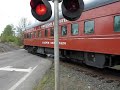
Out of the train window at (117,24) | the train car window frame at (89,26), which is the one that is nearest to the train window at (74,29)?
the train car window frame at (89,26)

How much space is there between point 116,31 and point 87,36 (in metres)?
2.76

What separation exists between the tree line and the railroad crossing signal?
5923 cm

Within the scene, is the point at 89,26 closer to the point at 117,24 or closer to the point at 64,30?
the point at 117,24

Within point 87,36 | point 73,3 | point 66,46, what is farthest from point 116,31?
point 73,3

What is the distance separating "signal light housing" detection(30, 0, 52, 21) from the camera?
5.01 meters

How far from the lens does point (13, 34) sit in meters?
Answer: 93.4

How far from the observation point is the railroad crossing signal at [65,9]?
5.09 metres

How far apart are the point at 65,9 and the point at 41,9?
16.9 inches

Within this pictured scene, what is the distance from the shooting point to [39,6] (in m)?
5.20

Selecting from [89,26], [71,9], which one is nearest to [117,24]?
[89,26]

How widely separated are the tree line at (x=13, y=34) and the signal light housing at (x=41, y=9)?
59.2 metres

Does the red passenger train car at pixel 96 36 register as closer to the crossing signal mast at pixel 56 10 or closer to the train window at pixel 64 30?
the train window at pixel 64 30

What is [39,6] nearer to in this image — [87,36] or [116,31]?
[116,31]

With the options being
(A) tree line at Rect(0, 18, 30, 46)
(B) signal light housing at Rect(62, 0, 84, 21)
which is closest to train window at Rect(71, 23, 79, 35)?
(B) signal light housing at Rect(62, 0, 84, 21)
